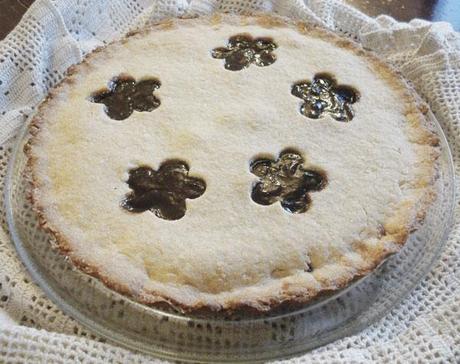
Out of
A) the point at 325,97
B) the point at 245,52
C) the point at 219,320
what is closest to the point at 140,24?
the point at 245,52

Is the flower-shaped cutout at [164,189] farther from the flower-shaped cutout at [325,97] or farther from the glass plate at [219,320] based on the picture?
the flower-shaped cutout at [325,97]

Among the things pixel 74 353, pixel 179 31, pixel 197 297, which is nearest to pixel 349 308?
pixel 197 297

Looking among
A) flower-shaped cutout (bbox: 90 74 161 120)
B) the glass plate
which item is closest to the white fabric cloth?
the glass plate

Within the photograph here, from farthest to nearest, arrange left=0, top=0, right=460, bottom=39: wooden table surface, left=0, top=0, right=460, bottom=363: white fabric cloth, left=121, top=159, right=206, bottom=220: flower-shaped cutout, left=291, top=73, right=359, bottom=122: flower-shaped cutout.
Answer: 1. left=0, top=0, right=460, bottom=39: wooden table surface
2. left=291, top=73, right=359, bottom=122: flower-shaped cutout
3. left=121, top=159, right=206, bottom=220: flower-shaped cutout
4. left=0, top=0, right=460, bottom=363: white fabric cloth

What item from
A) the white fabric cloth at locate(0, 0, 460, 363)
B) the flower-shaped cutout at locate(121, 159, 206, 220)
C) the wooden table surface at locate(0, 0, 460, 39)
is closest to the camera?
the white fabric cloth at locate(0, 0, 460, 363)

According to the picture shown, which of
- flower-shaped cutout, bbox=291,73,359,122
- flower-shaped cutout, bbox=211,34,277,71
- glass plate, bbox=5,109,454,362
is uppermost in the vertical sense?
flower-shaped cutout, bbox=291,73,359,122

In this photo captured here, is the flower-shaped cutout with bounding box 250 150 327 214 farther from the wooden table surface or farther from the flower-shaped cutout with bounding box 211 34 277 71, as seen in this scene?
the wooden table surface

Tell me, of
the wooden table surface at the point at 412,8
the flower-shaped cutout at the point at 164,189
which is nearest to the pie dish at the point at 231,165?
the flower-shaped cutout at the point at 164,189

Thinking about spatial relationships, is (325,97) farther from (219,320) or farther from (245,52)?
(219,320)

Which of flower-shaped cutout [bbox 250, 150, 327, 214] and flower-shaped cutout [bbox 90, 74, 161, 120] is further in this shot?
flower-shaped cutout [bbox 90, 74, 161, 120]
